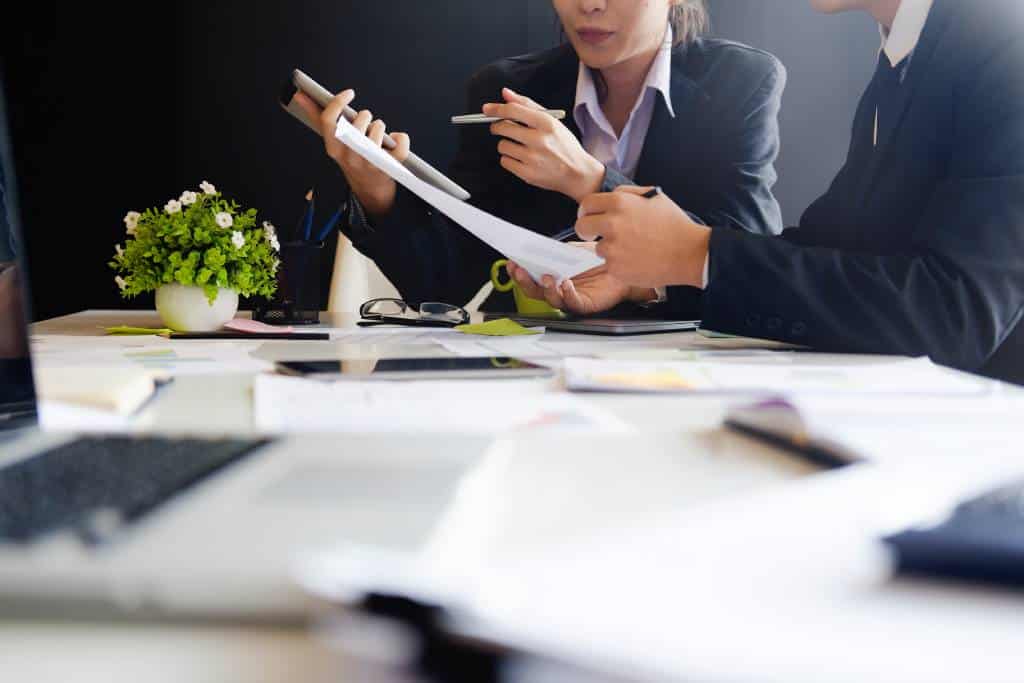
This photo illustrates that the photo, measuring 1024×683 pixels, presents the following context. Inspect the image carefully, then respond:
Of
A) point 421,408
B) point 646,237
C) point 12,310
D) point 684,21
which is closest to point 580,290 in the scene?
point 646,237

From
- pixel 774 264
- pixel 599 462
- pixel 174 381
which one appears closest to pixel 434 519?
pixel 599 462

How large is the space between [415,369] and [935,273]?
24.2 inches

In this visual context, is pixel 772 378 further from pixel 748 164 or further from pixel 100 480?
pixel 748 164

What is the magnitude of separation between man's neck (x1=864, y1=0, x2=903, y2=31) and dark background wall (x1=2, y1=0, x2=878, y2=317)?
1562mm

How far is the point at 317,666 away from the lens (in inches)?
9.6

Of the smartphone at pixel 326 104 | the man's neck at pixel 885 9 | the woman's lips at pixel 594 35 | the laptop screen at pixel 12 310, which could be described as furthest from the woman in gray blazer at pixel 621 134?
the laptop screen at pixel 12 310

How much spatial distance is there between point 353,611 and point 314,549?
5 cm

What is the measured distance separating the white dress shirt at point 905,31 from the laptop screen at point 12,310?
102 centimetres

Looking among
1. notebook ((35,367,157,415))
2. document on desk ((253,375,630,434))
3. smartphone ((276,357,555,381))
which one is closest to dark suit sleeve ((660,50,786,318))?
smartphone ((276,357,555,381))

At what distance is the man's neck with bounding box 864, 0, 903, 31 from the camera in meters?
1.34

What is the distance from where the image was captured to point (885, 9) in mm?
1356

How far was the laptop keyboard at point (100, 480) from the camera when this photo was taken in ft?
0.97

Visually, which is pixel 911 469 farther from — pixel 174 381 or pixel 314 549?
pixel 174 381

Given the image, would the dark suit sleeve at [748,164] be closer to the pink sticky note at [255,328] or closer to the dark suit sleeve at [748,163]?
the dark suit sleeve at [748,163]
